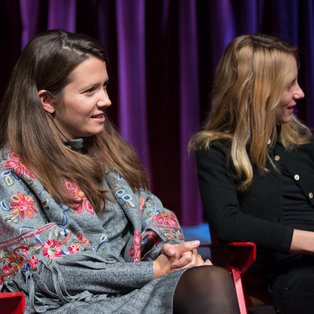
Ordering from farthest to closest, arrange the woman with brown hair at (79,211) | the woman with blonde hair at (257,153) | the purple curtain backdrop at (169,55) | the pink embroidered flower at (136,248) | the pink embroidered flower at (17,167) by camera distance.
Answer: the purple curtain backdrop at (169,55)
the woman with blonde hair at (257,153)
the pink embroidered flower at (136,248)
the pink embroidered flower at (17,167)
the woman with brown hair at (79,211)

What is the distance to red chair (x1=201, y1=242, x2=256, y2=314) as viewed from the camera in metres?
1.36

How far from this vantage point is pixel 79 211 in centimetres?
139

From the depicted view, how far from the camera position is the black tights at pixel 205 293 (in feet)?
3.75

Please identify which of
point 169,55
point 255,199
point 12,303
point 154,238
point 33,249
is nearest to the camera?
point 12,303

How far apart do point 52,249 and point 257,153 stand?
73cm

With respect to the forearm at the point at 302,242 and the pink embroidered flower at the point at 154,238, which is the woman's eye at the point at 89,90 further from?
the forearm at the point at 302,242

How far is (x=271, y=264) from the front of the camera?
63.8 inches

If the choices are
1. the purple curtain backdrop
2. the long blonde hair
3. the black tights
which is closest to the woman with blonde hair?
the long blonde hair

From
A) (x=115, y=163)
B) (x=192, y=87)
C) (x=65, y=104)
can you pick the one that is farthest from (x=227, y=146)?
(x=192, y=87)

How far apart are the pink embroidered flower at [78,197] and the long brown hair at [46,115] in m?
0.02

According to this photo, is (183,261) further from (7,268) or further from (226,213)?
(7,268)

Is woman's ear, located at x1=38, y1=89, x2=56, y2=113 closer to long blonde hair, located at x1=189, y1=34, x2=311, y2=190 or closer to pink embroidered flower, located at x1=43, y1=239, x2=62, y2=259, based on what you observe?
pink embroidered flower, located at x1=43, y1=239, x2=62, y2=259

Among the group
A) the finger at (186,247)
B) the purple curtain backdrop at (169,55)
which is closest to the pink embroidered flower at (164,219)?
the finger at (186,247)

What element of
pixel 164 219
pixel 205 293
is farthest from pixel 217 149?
pixel 205 293
